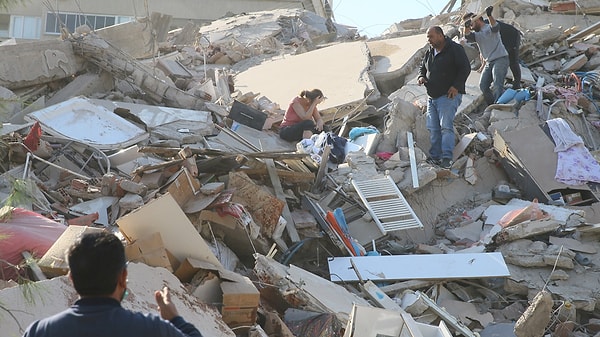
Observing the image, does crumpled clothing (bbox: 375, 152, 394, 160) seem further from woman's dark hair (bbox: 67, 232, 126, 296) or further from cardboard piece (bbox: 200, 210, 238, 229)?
woman's dark hair (bbox: 67, 232, 126, 296)

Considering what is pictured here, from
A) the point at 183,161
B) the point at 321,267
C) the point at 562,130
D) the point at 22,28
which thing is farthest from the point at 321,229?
the point at 22,28

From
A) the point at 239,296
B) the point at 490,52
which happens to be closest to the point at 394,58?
the point at 490,52

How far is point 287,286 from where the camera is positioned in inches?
263

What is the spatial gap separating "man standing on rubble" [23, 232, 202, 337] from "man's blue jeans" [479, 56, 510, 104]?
9.59 meters

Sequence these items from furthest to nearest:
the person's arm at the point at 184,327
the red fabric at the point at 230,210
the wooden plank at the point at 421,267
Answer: the wooden plank at the point at 421,267
the red fabric at the point at 230,210
the person's arm at the point at 184,327

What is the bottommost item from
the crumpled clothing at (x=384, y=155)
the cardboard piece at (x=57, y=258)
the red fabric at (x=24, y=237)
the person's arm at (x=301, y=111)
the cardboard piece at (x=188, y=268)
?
the crumpled clothing at (x=384, y=155)

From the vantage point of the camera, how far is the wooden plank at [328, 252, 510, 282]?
26.0 feet

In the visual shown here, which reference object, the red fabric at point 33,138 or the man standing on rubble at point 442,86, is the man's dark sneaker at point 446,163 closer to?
the man standing on rubble at point 442,86

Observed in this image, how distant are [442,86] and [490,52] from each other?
78.2 inches

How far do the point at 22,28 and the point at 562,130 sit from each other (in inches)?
892

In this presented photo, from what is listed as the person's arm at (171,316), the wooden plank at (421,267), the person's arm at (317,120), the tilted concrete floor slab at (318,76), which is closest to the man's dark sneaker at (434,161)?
the person's arm at (317,120)

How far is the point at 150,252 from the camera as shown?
236 inches

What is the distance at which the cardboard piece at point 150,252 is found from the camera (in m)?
5.96

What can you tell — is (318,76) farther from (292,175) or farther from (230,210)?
(230,210)
